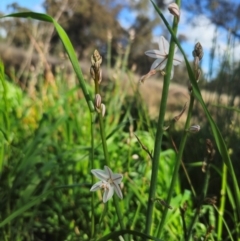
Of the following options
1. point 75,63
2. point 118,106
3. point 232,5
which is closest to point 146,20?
point 232,5

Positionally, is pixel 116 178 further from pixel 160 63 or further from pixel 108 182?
pixel 160 63

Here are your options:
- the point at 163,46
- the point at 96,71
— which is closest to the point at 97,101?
the point at 96,71

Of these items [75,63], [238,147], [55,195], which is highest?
[75,63]

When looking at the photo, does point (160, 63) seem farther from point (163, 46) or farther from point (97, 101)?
point (97, 101)

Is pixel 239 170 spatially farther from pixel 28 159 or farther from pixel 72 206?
pixel 28 159

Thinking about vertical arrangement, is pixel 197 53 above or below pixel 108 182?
above

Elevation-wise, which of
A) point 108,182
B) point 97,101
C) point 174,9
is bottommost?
point 108,182

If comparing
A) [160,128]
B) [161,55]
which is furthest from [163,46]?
[160,128]

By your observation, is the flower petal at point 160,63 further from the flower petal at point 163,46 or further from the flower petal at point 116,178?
the flower petal at point 116,178

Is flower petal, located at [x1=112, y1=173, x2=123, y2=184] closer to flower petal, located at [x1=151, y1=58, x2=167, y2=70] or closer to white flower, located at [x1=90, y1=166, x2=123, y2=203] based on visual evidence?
white flower, located at [x1=90, y1=166, x2=123, y2=203]
